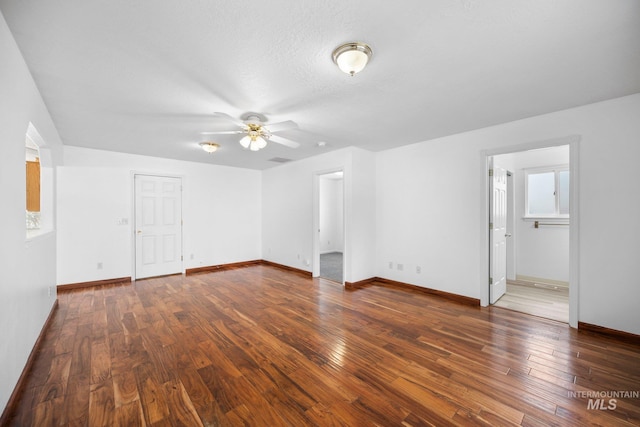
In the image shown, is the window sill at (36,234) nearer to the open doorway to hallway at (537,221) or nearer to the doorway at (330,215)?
the open doorway to hallway at (537,221)

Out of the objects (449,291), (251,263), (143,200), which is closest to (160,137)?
(143,200)

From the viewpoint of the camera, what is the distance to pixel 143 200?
507 centimetres

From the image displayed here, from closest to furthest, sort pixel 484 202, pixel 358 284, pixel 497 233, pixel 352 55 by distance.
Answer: pixel 352 55, pixel 484 202, pixel 497 233, pixel 358 284

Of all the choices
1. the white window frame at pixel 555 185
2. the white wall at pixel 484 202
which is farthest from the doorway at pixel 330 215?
the white window frame at pixel 555 185

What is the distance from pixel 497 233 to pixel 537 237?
175 cm

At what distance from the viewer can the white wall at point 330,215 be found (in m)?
8.50

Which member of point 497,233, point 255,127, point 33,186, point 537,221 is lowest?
point 497,233

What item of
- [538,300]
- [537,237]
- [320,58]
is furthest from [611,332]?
[320,58]

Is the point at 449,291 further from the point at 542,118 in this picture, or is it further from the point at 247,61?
the point at 247,61

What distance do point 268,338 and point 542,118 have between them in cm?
396

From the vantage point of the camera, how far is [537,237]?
186 inches

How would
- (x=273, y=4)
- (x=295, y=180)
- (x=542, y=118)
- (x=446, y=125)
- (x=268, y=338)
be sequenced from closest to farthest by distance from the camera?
1. (x=273, y=4)
2. (x=268, y=338)
3. (x=542, y=118)
4. (x=446, y=125)
5. (x=295, y=180)

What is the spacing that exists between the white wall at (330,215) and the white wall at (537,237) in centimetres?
494

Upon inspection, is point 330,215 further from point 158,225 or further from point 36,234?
point 36,234
